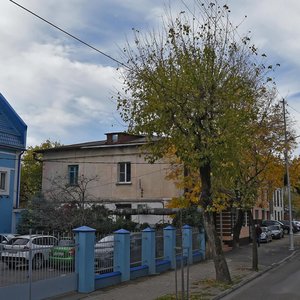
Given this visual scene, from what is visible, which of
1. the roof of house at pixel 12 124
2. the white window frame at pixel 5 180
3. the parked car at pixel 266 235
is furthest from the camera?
the parked car at pixel 266 235

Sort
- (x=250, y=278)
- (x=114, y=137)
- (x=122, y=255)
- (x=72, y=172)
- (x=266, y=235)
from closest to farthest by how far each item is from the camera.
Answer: (x=122, y=255)
(x=250, y=278)
(x=114, y=137)
(x=72, y=172)
(x=266, y=235)

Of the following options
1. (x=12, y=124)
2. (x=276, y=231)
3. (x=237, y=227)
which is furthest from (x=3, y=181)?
(x=276, y=231)

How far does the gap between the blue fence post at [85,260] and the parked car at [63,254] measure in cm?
19

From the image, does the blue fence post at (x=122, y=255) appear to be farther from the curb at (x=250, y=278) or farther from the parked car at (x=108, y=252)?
the curb at (x=250, y=278)

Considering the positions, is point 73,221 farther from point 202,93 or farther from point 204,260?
point 202,93

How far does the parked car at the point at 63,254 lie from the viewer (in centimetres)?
1226

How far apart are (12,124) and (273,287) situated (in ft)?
66.0

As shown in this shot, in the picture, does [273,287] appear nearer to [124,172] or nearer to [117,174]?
[124,172]

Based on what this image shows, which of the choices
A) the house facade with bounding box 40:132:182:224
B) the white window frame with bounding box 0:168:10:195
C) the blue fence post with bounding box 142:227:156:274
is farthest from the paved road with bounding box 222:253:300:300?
the white window frame with bounding box 0:168:10:195

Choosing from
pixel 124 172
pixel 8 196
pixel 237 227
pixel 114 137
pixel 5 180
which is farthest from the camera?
pixel 114 137

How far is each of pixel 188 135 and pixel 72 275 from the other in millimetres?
5146

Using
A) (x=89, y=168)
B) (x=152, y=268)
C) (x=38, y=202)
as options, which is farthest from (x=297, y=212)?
(x=152, y=268)

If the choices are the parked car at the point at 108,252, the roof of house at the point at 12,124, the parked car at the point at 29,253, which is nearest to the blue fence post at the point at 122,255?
the parked car at the point at 108,252

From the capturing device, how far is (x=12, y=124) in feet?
98.1
